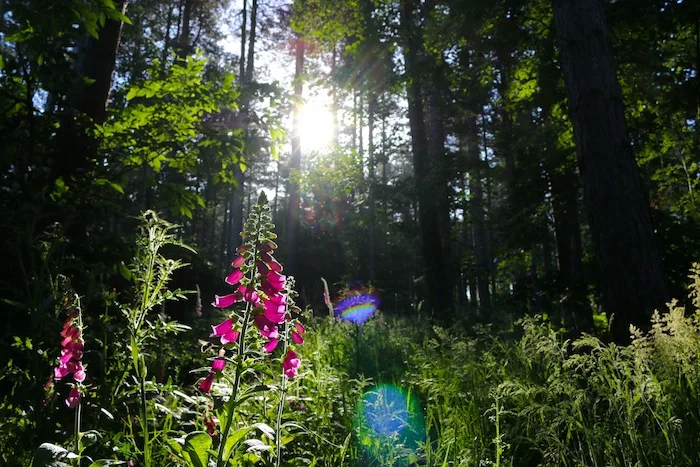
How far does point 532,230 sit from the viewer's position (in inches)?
312

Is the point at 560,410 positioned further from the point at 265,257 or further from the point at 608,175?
the point at 608,175

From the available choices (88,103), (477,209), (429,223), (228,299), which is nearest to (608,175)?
(228,299)

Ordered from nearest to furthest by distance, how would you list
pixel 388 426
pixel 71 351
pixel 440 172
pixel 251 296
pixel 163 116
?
1. pixel 251 296
2. pixel 71 351
3. pixel 388 426
4. pixel 163 116
5. pixel 440 172

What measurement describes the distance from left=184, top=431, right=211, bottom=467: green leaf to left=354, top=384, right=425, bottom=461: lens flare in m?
0.91

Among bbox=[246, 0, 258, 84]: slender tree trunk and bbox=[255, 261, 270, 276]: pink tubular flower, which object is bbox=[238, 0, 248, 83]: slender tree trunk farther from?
bbox=[255, 261, 270, 276]: pink tubular flower

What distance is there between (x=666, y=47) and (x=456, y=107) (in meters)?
6.76

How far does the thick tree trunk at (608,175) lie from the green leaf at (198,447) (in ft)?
11.3

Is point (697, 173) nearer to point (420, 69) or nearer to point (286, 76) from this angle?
point (420, 69)

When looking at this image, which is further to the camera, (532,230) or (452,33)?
(532,230)

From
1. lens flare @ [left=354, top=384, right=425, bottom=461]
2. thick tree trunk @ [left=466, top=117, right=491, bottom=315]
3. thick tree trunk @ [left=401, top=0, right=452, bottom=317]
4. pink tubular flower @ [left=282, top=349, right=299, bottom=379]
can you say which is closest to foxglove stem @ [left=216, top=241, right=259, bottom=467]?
pink tubular flower @ [left=282, top=349, right=299, bottom=379]

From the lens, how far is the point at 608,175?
3951 mm

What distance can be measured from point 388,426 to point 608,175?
2982mm

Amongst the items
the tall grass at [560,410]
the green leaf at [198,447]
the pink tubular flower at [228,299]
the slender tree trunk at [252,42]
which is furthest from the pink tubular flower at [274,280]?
the slender tree trunk at [252,42]

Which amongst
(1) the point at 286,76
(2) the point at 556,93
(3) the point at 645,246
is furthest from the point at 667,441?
(1) the point at 286,76
